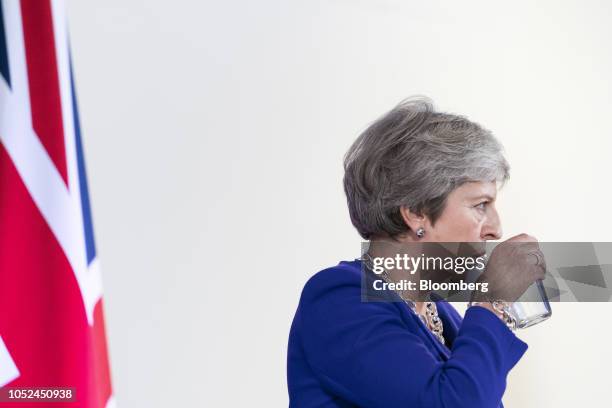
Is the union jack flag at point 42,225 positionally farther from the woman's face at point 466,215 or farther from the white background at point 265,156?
the woman's face at point 466,215

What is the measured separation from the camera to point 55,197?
4.92 feet

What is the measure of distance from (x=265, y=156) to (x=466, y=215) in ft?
2.73

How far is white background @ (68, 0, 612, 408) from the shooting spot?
1861 mm

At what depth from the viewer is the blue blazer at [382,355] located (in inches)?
42.7

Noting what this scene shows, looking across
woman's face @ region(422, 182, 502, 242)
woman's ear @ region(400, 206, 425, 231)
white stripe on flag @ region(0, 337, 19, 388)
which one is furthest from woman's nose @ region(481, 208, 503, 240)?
white stripe on flag @ region(0, 337, 19, 388)

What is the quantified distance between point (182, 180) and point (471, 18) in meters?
1.03

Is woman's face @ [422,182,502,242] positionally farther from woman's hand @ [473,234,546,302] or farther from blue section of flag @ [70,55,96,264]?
blue section of flag @ [70,55,96,264]

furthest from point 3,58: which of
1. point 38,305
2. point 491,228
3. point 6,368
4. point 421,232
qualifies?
point 491,228

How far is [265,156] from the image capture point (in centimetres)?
203

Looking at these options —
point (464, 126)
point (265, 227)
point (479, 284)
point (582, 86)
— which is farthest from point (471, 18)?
point (479, 284)

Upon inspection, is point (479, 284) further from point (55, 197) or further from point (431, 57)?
point (431, 57)

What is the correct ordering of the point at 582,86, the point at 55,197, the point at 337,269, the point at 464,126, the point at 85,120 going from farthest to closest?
the point at 582,86, the point at 85,120, the point at 55,197, the point at 464,126, the point at 337,269

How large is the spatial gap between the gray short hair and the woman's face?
0.5 inches

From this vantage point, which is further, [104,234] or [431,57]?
[431,57]
